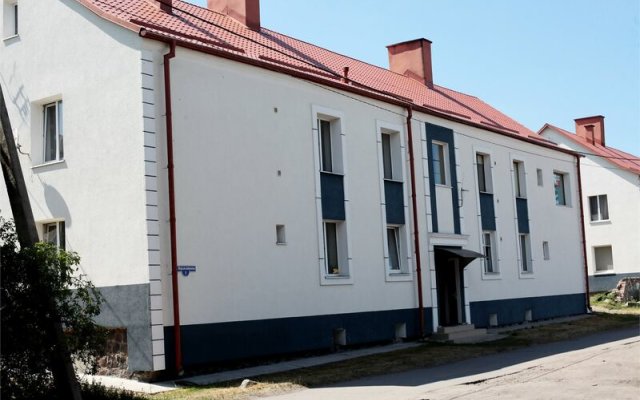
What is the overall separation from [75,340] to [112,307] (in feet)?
15.5

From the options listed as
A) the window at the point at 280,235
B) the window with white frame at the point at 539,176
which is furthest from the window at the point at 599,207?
the window at the point at 280,235

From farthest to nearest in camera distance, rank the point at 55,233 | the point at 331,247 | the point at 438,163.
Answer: the point at 438,163 → the point at 331,247 → the point at 55,233

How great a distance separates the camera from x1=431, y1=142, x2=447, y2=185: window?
2486 centimetres

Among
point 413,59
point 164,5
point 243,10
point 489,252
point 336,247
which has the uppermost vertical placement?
point 413,59

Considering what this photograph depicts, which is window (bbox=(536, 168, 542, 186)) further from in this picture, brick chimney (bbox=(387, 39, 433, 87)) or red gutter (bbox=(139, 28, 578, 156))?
brick chimney (bbox=(387, 39, 433, 87))

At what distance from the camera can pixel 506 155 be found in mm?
28953

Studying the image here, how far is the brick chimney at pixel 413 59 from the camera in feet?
103

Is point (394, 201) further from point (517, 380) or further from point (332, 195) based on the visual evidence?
point (517, 380)

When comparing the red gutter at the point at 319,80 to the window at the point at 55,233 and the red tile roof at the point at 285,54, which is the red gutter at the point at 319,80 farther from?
the window at the point at 55,233

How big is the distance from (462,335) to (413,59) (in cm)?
1204

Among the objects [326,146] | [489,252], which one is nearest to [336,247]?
[326,146]

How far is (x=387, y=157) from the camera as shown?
2319cm

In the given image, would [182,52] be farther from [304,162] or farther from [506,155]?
[506,155]

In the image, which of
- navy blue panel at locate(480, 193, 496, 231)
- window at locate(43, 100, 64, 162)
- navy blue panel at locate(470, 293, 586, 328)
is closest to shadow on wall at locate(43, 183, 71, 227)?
window at locate(43, 100, 64, 162)
